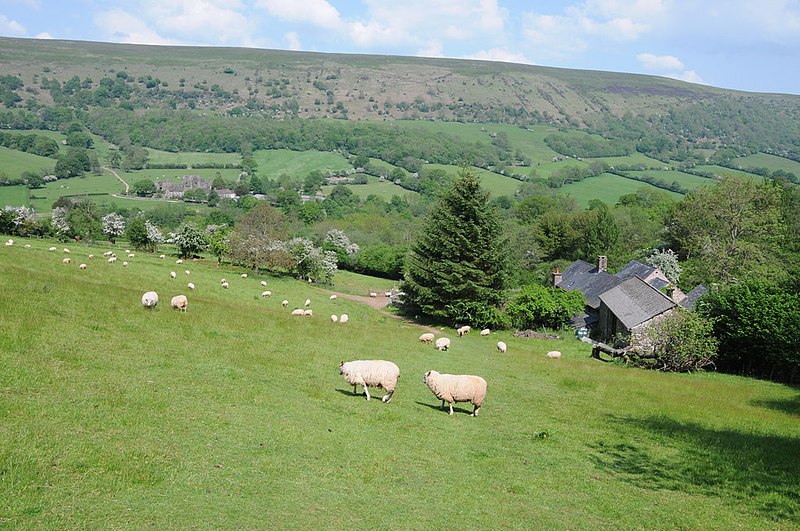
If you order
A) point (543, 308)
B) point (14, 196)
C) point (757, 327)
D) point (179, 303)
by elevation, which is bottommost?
point (14, 196)

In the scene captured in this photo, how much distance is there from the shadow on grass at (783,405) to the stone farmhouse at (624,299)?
1171 centimetres

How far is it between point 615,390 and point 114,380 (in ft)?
71.5

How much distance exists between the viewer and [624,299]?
5159 cm

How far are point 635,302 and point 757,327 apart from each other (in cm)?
1067

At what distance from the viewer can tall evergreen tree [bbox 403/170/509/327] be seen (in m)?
51.0

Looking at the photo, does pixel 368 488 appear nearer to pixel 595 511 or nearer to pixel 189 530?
pixel 189 530

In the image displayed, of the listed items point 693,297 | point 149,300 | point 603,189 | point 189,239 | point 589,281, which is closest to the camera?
point 149,300

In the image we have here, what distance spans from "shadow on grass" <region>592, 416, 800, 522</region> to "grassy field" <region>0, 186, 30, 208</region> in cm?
12892

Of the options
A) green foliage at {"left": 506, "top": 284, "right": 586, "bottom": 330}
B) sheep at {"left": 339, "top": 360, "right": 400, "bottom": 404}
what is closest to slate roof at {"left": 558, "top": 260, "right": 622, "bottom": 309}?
green foliage at {"left": 506, "top": 284, "right": 586, "bottom": 330}

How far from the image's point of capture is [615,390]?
28.1 m

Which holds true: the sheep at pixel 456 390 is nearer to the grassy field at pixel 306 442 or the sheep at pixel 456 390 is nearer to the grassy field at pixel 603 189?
the grassy field at pixel 306 442

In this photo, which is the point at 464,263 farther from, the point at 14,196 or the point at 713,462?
the point at 14,196

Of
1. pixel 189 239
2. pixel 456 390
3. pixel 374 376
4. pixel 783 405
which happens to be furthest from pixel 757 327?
pixel 189 239

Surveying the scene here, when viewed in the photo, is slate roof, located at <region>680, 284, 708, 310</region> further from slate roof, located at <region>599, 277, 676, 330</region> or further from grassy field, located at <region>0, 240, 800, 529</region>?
grassy field, located at <region>0, 240, 800, 529</region>
